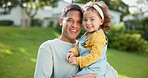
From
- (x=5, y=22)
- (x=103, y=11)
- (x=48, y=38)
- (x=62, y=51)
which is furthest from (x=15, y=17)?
(x=62, y=51)

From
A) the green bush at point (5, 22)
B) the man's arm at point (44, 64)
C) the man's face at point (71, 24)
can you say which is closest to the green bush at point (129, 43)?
the man's face at point (71, 24)

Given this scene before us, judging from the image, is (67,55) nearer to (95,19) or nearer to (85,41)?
(85,41)

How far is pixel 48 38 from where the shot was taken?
22.0 m

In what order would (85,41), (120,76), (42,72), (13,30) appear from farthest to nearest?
1. (13,30)
2. (120,76)
3. (85,41)
4. (42,72)

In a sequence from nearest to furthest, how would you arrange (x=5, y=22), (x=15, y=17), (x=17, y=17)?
1. (x=5, y=22)
2. (x=17, y=17)
3. (x=15, y=17)

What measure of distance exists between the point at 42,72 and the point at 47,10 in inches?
1517

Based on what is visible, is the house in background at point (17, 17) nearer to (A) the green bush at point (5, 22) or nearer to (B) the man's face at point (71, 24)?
(A) the green bush at point (5, 22)

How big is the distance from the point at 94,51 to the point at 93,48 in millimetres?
33

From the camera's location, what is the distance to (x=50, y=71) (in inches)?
101

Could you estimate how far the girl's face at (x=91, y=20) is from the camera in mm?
2732

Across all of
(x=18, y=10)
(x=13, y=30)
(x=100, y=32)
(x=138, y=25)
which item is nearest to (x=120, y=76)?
→ (x=100, y=32)

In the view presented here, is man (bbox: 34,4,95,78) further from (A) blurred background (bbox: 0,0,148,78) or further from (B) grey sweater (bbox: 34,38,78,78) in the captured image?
(A) blurred background (bbox: 0,0,148,78)

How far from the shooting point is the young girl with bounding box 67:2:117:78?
8.65 feet

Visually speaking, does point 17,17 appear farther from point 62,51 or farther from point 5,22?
point 62,51
